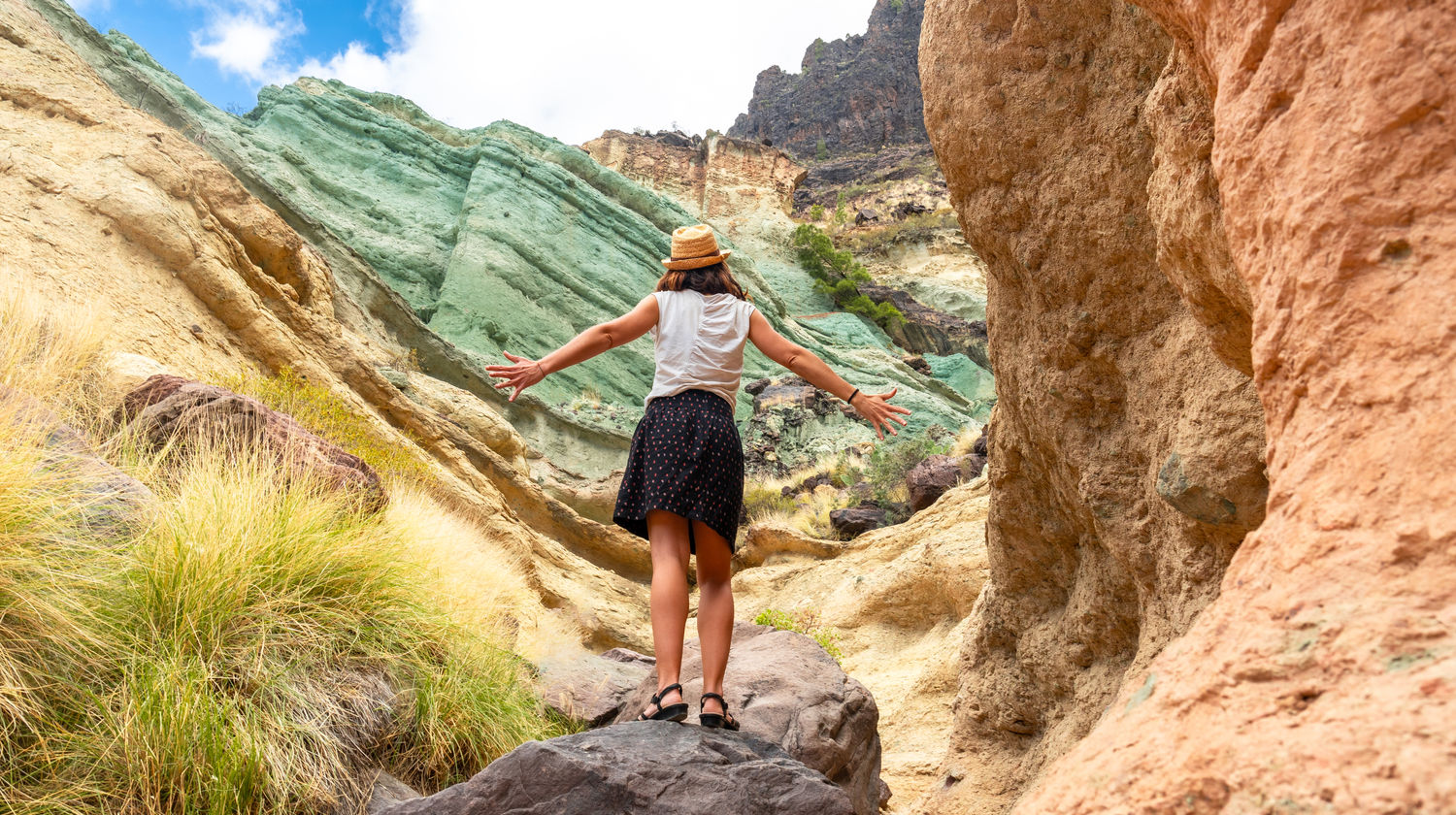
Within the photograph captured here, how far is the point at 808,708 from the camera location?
13.2ft

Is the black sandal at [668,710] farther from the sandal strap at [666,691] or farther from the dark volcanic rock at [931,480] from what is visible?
the dark volcanic rock at [931,480]

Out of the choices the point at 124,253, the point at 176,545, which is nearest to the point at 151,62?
the point at 124,253

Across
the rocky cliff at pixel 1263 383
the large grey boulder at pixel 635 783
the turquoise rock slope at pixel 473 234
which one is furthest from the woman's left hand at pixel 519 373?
the turquoise rock slope at pixel 473 234

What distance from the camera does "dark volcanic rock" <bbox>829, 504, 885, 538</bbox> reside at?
12680 millimetres

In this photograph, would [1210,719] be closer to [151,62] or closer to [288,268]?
[288,268]

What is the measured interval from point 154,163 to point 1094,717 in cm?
970

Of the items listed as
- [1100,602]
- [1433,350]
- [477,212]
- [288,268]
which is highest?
[477,212]

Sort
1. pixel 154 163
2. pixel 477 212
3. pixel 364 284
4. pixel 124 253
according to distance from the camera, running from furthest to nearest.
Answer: pixel 477 212
pixel 364 284
pixel 154 163
pixel 124 253

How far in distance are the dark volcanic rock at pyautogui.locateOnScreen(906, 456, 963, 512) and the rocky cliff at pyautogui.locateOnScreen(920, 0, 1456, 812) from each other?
9.10 meters

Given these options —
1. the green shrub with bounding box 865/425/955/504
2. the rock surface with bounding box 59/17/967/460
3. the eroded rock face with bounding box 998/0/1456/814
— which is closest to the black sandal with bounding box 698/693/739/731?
the eroded rock face with bounding box 998/0/1456/814

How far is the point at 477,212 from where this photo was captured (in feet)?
68.4

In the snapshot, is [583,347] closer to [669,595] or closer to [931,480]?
[669,595]

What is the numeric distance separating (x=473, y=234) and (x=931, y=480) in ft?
40.5

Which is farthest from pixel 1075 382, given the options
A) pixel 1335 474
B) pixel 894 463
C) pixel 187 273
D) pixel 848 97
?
pixel 848 97
